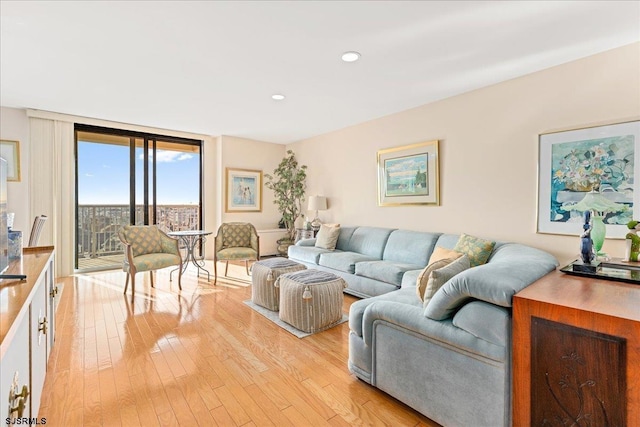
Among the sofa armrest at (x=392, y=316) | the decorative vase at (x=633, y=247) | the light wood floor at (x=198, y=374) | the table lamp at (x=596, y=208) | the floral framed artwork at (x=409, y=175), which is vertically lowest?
the light wood floor at (x=198, y=374)

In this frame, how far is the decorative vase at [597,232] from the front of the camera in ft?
6.94

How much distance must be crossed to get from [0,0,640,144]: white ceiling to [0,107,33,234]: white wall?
31cm

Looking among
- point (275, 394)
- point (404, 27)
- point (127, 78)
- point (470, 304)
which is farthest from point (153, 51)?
point (470, 304)

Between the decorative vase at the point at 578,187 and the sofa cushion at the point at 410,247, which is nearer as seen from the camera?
the decorative vase at the point at 578,187

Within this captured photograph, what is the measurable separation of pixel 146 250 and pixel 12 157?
92.1 inches

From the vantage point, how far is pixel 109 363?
2.20m

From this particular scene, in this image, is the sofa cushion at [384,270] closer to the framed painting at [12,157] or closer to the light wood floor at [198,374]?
the light wood floor at [198,374]

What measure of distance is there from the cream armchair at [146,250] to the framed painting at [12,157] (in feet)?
5.84

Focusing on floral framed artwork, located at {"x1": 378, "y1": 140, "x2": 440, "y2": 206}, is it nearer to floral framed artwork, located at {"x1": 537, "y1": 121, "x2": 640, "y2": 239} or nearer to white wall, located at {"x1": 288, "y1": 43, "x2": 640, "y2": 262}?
white wall, located at {"x1": 288, "y1": 43, "x2": 640, "y2": 262}

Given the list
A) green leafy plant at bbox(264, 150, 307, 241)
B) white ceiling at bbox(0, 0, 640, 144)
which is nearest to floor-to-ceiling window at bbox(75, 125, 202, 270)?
white ceiling at bbox(0, 0, 640, 144)

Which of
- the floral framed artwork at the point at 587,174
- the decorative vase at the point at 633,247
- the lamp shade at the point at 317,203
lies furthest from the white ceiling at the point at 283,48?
the lamp shade at the point at 317,203

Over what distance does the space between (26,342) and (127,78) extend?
2777mm

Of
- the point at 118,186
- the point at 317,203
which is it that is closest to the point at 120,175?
the point at 118,186

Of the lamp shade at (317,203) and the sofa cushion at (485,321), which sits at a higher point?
the lamp shade at (317,203)
